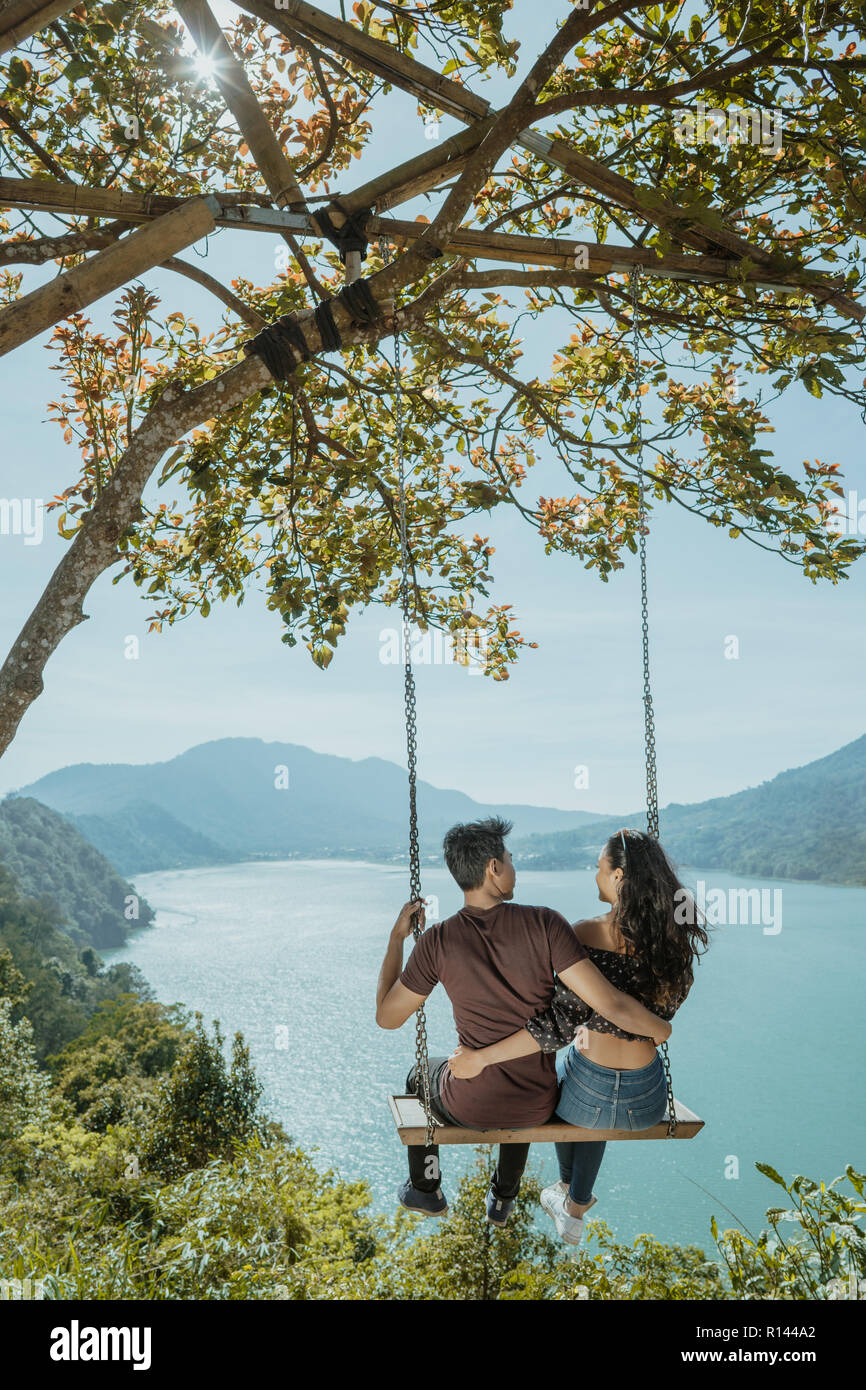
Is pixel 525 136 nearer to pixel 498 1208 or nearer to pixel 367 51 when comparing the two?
pixel 367 51

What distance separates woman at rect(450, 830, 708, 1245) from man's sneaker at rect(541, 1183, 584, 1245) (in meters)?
0.38

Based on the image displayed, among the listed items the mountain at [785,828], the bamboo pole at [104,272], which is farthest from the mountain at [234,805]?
the bamboo pole at [104,272]

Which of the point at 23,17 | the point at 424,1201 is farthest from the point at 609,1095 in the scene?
→ the point at 23,17

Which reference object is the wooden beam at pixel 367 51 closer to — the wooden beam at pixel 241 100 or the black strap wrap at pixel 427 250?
the wooden beam at pixel 241 100

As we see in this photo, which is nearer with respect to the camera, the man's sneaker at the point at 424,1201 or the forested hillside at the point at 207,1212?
the man's sneaker at the point at 424,1201

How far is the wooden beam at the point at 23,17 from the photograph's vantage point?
2.30 m

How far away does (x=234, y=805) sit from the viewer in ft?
387

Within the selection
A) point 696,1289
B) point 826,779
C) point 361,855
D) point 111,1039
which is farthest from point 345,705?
point 696,1289

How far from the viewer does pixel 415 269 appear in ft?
9.06

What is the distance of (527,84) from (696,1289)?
5641 millimetres

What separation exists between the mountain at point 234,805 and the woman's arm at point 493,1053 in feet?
292

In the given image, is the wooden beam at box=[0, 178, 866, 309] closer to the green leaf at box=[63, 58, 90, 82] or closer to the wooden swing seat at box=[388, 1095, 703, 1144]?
the green leaf at box=[63, 58, 90, 82]

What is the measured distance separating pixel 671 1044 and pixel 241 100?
169 feet
